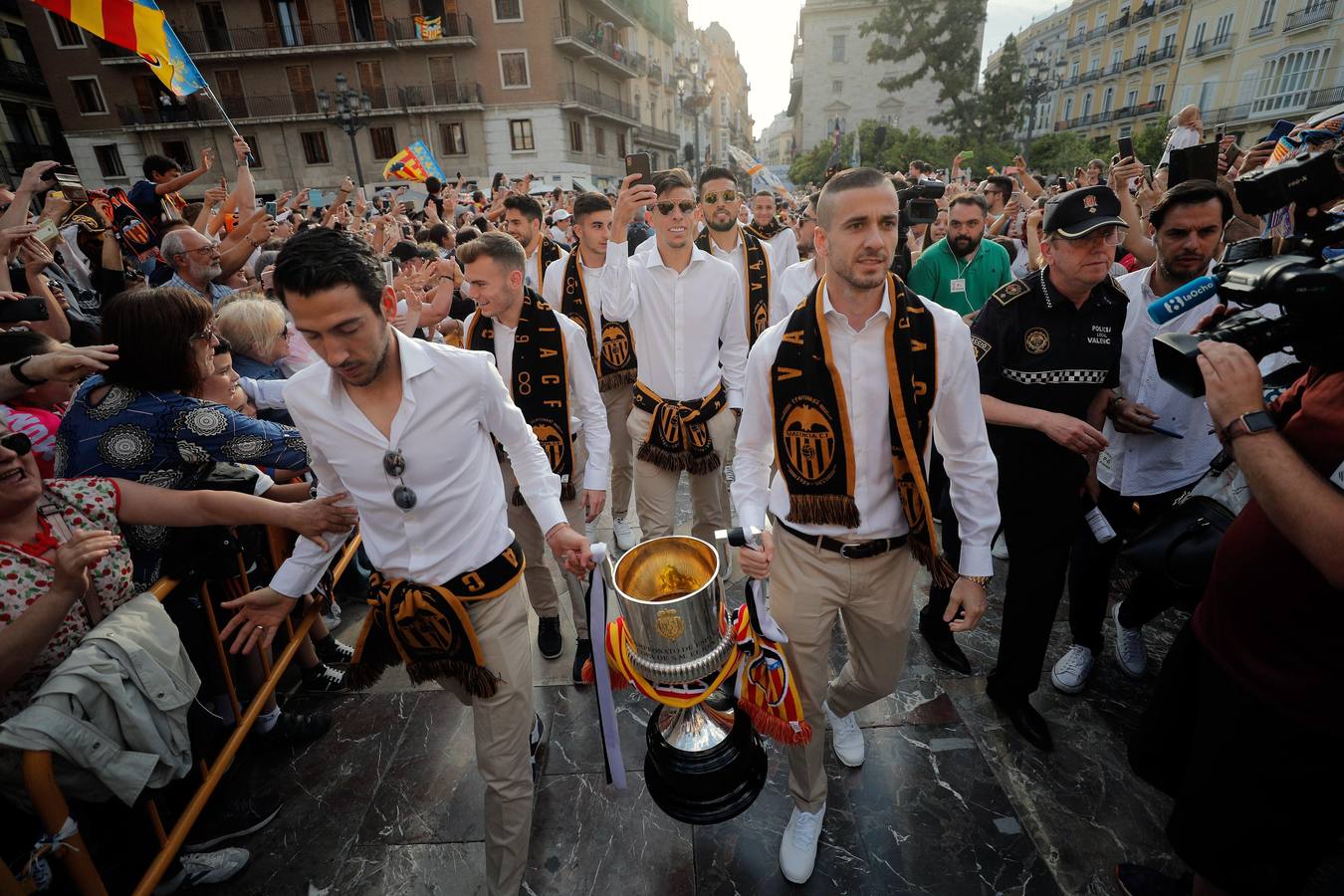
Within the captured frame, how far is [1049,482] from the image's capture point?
2.94 meters

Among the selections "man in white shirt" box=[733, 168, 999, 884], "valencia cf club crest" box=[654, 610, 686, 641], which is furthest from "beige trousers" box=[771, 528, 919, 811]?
"valencia cf club crest" box=[654, 610, 686, 641]

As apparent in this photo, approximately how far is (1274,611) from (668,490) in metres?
2.90

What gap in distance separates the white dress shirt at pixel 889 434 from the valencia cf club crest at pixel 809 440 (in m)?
0.09

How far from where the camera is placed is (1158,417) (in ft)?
10.1

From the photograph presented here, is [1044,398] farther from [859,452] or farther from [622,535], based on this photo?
[622,535]

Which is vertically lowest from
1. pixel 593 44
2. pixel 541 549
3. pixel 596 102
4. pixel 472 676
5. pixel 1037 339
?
pixel 541 549

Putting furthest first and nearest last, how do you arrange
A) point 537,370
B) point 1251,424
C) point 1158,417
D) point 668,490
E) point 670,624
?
point 668,490 → point 537,370 → point 1158,417 → point 670,624 → point 1251,424

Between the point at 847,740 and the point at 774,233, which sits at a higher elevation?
the point at 774,233

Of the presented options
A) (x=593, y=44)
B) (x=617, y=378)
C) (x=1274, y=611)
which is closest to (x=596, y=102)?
(x=593, y=44)

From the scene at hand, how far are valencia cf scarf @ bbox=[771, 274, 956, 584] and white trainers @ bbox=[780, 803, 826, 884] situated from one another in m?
1.09

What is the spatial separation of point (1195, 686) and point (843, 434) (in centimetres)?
143

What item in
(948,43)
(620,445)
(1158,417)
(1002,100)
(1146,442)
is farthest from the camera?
(948,43)

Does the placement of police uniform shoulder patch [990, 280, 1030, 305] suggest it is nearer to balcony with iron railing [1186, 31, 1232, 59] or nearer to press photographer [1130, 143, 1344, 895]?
press photographer [1130, 143, 1344, 895]

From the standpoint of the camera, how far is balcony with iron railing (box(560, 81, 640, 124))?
1242 inches
